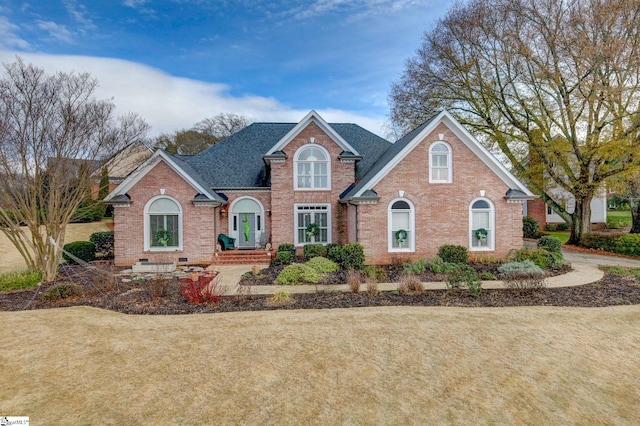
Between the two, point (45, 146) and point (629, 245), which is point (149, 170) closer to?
point (45, 146)

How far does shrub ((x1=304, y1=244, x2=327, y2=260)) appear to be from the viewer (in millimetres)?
15758

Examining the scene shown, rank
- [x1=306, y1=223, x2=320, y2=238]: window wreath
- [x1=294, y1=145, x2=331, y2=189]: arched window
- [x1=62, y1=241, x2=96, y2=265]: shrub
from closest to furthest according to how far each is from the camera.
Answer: [x1=62, y1=241, x2=96, y2=265]: shrub
[x1=294, y1=145, x2=331, y2=189]: arched window
[x1=306, y1=223, x2=320, y2=238]: window wreath

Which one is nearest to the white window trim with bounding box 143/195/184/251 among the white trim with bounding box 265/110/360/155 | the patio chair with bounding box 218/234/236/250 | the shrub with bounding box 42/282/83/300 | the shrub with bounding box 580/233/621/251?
the patio chair with bounding box 218/234/236/250

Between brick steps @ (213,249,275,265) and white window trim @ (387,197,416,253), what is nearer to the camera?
white window trim @ (387,197,416,253)

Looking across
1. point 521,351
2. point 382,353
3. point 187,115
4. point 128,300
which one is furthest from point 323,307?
point 187,115

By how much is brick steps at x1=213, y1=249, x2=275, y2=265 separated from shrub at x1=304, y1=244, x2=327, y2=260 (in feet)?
6.41

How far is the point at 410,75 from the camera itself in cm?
2503

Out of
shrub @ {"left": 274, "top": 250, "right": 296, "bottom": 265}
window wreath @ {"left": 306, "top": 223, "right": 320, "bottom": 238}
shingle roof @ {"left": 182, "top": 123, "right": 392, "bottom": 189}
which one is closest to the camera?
shrub @ {"left": 274, "top": 250, "right": 296, "bottom": 265}

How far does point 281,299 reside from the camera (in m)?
9.19

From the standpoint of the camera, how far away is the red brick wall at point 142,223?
1553 centimetres

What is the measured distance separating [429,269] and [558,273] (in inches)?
196

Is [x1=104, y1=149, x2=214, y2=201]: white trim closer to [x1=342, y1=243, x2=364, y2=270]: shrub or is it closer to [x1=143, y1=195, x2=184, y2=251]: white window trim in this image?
[x1=143, y1=195, x2=184, y2=251]: white window trim

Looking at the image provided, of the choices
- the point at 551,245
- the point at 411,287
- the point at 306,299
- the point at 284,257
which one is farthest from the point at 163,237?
the point at 551,245

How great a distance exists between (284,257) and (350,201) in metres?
4.12
